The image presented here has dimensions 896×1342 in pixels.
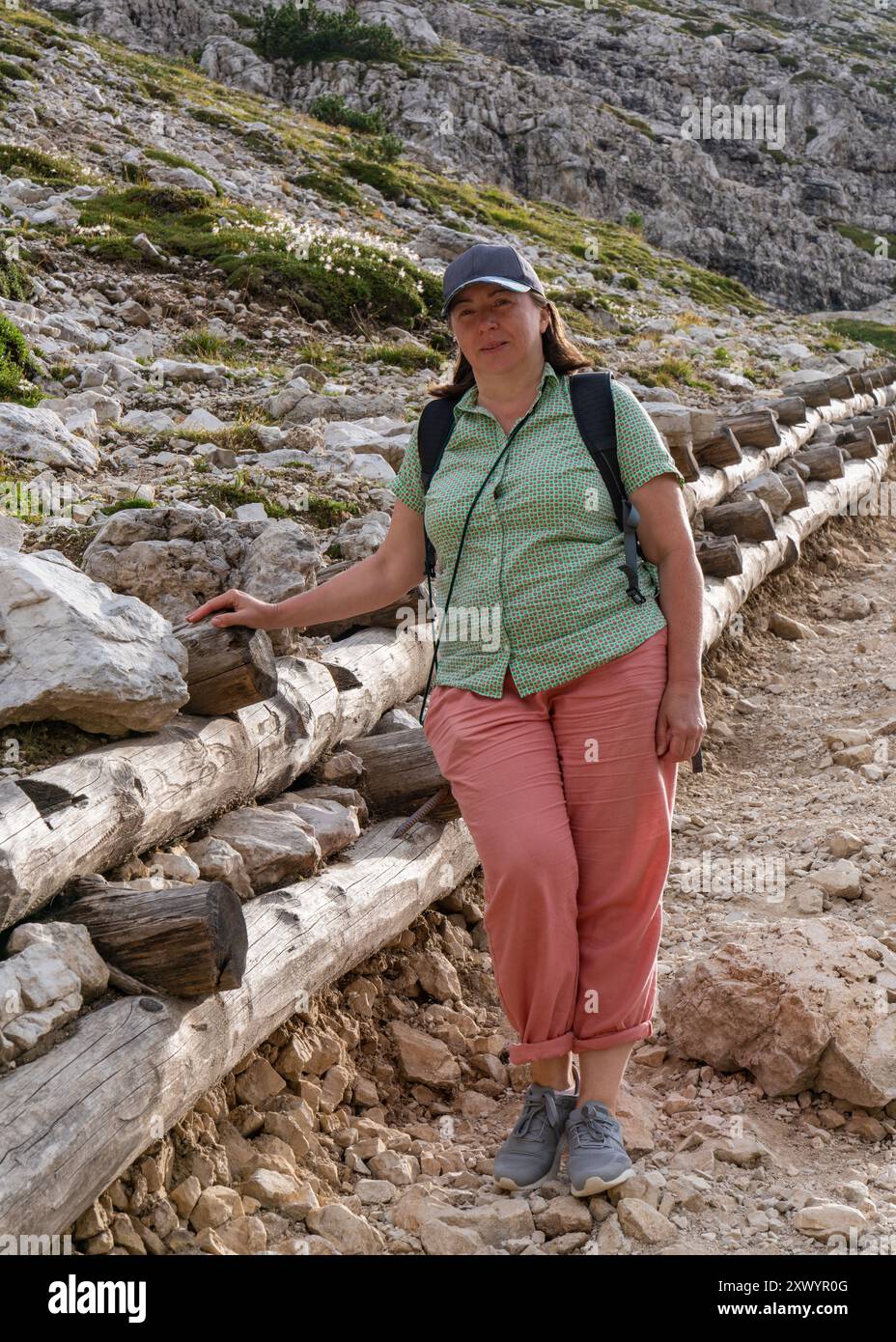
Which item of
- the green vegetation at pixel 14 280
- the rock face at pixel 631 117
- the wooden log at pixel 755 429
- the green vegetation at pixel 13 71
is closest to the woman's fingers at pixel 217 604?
the wooden log at pixel 755 429

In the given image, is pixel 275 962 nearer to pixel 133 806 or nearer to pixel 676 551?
pixel 133 806

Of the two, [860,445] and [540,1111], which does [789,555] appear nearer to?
[860,445]

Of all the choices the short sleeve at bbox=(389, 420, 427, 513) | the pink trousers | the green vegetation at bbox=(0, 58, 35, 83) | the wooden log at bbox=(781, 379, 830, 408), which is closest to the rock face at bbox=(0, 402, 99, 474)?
the short sleeve at bbox=(389, 420, 427, 513)

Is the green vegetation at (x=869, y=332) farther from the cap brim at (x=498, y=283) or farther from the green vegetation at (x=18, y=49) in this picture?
the cap brim at (x=498, y=283)

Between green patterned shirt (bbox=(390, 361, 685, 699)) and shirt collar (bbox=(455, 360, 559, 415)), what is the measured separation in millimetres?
22

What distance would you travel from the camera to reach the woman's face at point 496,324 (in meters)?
3.79

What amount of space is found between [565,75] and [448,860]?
235ft

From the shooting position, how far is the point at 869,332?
1538 inches

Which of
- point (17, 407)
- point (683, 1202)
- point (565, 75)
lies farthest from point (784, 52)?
point (683, 1202)

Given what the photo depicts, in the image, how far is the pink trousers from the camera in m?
3.64

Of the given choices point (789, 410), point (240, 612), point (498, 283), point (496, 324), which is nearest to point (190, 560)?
point (240, 612)

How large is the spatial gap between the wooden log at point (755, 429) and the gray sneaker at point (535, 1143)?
32.9 ft

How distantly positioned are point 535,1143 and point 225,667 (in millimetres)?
→ 2033

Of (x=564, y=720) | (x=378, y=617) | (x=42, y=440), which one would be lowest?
(x=378, y=617)
